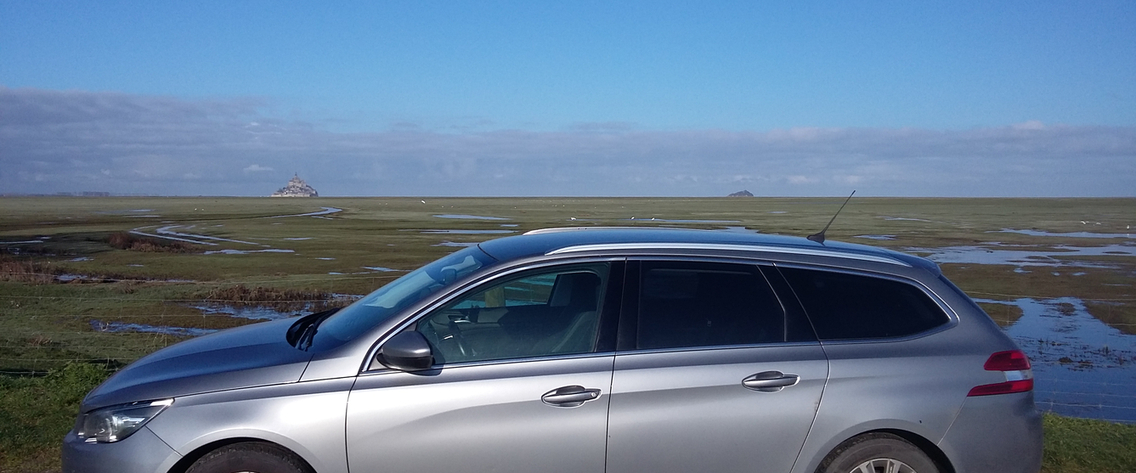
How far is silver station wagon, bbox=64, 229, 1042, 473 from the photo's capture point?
3.59 meters

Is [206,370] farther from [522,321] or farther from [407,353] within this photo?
[522,321]

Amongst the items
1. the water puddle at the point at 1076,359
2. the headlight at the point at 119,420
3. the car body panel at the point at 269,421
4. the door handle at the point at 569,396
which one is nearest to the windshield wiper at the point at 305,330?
the car body panel at the point at 269,421

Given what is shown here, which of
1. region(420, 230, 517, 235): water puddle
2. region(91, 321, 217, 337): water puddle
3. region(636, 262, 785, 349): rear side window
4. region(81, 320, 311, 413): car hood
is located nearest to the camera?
region(81, 320, 311, 413): car hood

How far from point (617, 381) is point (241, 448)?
5.47 feet

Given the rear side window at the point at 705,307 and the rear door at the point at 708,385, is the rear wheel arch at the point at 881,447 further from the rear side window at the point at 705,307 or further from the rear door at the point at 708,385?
the rear side window at the point at 705,307

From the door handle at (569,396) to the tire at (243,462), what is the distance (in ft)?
3.74

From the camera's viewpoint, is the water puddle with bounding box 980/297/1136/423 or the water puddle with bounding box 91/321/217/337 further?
the water puddle with bounding box 91/321/217/337

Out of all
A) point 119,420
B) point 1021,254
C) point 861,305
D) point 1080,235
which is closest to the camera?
point 119,420

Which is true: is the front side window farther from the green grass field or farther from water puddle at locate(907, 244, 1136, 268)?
water puddle at locate(907, 244, 1136, 268)

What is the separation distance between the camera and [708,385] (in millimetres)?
3730

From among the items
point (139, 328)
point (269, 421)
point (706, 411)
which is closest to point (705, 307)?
point (706, 411)

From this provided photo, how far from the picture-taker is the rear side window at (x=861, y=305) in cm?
398

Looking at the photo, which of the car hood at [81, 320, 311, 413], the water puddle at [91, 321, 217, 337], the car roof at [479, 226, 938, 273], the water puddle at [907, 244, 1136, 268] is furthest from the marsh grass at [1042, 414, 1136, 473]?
the water puddle at [907, 244, 1136, 268]

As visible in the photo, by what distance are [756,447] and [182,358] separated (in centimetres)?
277
